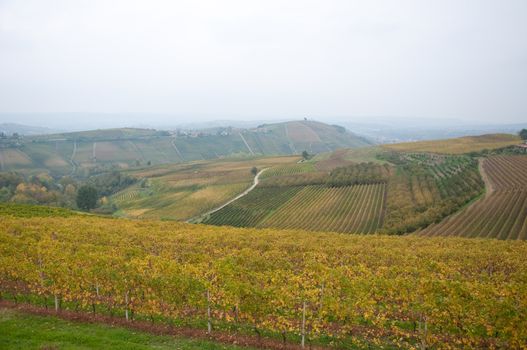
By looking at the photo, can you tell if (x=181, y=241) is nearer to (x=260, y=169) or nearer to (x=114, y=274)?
(x=114, y=274)

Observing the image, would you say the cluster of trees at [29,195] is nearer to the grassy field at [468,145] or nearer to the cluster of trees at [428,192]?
the cluster of trees at [428,192]

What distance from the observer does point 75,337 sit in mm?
17688

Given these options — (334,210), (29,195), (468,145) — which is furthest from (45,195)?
(468,145)

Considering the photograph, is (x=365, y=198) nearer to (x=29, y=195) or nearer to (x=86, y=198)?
(x=86, y=198)

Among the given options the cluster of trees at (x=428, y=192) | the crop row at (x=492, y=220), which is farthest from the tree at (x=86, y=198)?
the crop row at (x=492, y=220)

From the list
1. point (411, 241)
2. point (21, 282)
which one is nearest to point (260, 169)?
point (411, 241)

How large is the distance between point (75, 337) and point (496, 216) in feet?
224

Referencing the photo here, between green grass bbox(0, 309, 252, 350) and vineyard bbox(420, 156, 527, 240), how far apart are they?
54030mm

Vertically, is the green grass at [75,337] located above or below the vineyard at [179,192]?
above

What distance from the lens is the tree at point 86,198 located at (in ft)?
394

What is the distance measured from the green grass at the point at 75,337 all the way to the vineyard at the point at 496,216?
54030 mm

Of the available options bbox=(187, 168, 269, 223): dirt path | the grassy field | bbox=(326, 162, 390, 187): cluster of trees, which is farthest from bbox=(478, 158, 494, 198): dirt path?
bbox=(187, 168, 269, 223): dirt path

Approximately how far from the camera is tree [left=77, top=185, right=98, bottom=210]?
394ft

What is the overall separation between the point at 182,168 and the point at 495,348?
19180 centimetres
